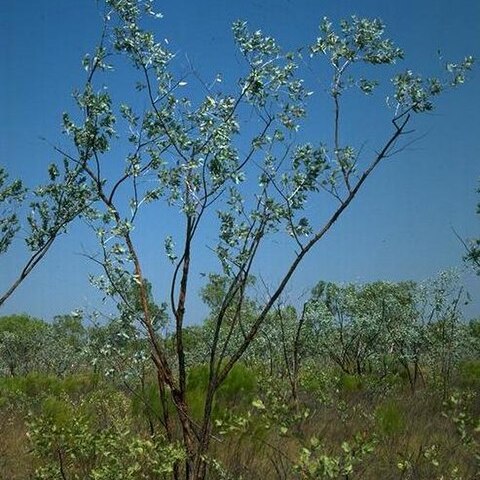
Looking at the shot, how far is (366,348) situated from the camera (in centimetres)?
2753

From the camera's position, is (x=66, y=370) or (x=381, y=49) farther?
(x=66, y=370)

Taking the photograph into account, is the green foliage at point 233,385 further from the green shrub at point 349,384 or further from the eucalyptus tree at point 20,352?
the eucalyptus tree at point 20,352

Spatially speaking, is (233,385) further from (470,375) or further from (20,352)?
(20,352)

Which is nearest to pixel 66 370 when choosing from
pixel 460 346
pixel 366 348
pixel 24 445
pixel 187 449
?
pixel 366 348

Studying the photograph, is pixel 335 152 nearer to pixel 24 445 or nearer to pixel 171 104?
pixel 171 104

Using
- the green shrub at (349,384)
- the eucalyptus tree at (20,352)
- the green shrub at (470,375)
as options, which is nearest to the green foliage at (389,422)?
the green shrub at (349,384)

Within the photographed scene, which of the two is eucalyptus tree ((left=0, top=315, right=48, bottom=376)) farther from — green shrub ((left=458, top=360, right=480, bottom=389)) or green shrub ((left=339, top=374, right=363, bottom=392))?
green shrub ((left=458, top=360, right=480, bottom=389))

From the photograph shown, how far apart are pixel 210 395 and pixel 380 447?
5.53 m

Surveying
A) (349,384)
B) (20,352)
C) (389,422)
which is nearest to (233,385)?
(389,422)

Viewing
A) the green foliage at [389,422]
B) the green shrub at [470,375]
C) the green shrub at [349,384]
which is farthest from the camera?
the green shrub at [470,375]

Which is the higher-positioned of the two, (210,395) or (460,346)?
(460,346)

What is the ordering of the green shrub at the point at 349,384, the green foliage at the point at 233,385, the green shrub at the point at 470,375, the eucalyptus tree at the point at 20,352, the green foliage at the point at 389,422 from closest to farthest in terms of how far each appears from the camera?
the green foliage at the point at 389,422 < the green foliage at the point at 233,385 < the green shrub at the point at 349,384 < the green shrub at the point at 470,375 < the eucalyptus tree at the point at 20,352

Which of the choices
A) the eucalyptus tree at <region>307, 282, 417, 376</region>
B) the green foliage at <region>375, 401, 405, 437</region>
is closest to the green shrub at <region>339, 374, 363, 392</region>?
the eucalyptus tree at <region>307, 282, 417, 376</region>

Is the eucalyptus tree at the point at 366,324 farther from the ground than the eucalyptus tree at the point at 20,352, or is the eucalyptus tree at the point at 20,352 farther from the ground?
the eucalyptus tree at the point at 366,324
